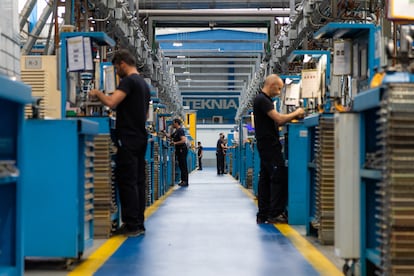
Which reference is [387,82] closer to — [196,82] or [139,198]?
[139,198]

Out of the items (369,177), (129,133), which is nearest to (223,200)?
(129,133)

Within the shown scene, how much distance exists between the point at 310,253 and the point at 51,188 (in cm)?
204

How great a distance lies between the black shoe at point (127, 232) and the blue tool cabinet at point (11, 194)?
3.01 meters

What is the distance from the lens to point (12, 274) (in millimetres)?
3275

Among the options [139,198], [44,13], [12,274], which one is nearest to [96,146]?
[139,198]

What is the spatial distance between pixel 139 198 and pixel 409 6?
9.89ft

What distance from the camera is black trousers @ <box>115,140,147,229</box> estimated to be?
6.16 meters

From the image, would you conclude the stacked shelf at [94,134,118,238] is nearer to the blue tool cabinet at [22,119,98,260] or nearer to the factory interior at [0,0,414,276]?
the factory interior at [0,0,414,276]

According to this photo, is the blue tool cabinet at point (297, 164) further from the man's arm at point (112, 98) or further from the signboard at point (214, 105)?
the signboard at point (214, 105)

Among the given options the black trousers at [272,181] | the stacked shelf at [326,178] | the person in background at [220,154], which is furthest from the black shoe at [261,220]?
the person in background at [220,154]

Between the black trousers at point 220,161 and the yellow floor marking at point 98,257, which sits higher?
the black trousers at point 220,161

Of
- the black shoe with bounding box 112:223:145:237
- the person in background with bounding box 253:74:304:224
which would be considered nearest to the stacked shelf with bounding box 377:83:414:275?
the black shoe with bounding box 112:223:145:237

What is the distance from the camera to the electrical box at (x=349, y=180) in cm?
363

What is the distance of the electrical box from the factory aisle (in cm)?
76
